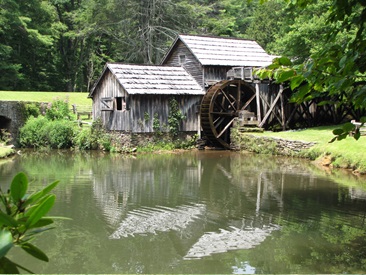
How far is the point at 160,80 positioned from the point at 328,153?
1017 centimetres

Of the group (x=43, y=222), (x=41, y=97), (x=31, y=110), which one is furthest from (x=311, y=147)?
(x=41, y=97)

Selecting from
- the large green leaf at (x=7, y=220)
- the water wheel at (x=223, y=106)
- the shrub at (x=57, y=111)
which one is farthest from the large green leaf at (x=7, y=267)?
the shrub at (x=57, y=111)

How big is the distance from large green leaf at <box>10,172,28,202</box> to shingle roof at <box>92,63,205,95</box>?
66.9 feet

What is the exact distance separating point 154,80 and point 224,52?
4986mm

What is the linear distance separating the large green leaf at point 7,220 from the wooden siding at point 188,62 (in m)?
23.3

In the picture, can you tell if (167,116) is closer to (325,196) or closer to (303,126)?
(303,126)

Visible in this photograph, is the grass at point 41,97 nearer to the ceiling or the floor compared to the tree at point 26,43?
nearer to the floor

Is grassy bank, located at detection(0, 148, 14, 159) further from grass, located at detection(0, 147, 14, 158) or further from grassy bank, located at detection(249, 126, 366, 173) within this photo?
grassy bank, located at detection(249, 126, 366, 173)

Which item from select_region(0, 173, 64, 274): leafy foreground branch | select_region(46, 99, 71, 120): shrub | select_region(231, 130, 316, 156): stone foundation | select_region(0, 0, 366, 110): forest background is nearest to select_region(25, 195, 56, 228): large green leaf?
select_region(0, 173, 64, 274): leafy foreground branch

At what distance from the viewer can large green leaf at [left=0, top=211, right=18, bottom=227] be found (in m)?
1.77

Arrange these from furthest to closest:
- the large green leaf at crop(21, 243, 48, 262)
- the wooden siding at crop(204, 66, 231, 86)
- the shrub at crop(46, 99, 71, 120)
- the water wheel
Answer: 1. the shrub at crop(46, 99, 71, 120)
2. the wooden siding at crop(204, 66, 231, 86)
3. the water wheel
4. the large green leaf at crop(21, 243, 48, 262)

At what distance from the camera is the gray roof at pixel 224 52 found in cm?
2522

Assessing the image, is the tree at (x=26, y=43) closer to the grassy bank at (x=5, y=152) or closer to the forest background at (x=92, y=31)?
the forest background at (x=92, y=31)

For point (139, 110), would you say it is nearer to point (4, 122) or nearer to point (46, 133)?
point (46, 133)
